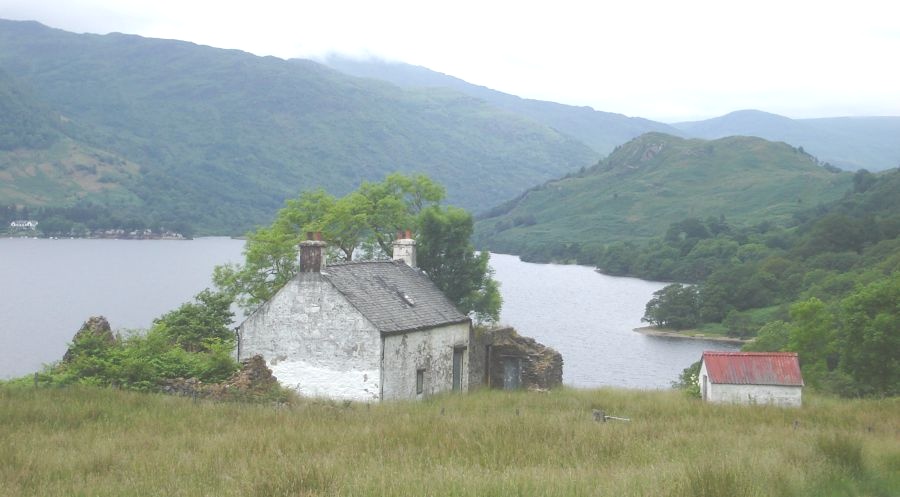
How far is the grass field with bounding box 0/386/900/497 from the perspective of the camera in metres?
11.2

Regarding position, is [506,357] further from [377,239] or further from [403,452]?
[377,239]

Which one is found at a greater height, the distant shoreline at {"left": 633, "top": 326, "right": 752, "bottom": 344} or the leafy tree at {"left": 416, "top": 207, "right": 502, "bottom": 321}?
the leafy tree at {"left": 416, "top": 207, "right": 502, "bottom": 321}

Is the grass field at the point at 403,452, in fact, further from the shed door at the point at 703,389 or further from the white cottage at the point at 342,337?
the shed door at the point at 703,389

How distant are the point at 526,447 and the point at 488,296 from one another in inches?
1862

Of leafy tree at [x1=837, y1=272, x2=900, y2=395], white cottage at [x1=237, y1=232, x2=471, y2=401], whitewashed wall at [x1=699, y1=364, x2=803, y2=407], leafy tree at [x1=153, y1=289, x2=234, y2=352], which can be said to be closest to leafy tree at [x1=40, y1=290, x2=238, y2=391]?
white cottage at [x1=237, y1=232, x2=471, y2=401]

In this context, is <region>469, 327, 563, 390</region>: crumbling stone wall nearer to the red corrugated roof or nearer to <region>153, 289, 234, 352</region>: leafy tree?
the red corrugated roof

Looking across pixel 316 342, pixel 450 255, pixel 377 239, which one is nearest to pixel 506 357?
pixel 316 342

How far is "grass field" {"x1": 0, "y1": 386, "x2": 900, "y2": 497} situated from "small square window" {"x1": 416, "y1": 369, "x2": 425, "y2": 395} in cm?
1019

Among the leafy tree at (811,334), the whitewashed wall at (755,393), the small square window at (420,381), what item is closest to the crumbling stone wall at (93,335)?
the small square window at (420,381)

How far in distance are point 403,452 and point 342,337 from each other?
17110 millimetres

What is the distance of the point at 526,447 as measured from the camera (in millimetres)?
15234

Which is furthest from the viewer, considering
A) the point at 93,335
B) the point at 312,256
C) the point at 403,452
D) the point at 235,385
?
the point at 312,256

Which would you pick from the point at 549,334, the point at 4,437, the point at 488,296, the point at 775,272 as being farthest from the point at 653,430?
the point at 775,272

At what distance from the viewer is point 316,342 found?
3142 cm
